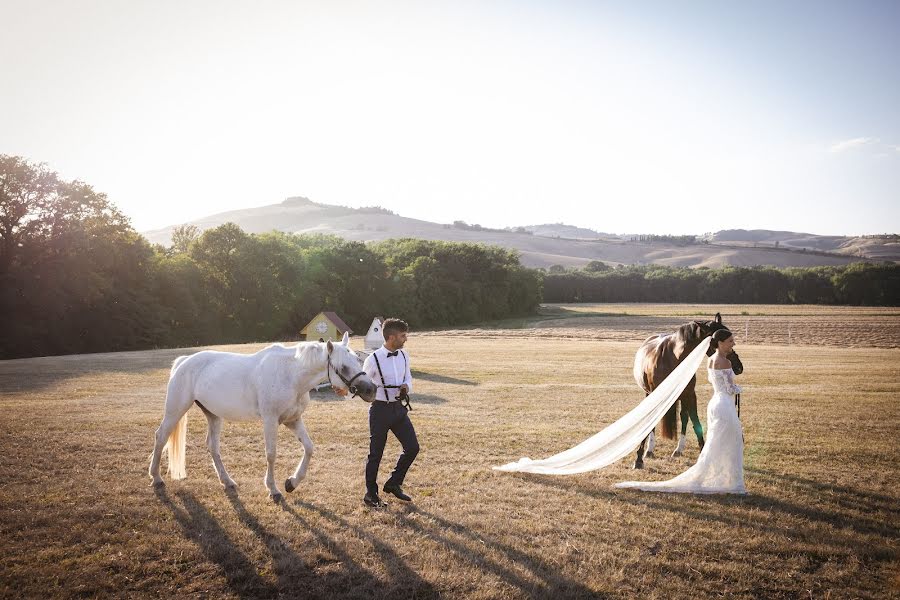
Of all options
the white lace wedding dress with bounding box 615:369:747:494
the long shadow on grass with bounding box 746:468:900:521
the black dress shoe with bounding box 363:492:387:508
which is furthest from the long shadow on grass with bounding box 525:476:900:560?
the black dress shoe with bounding box 363:492:387:508

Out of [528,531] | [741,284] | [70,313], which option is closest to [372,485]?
[528,531]

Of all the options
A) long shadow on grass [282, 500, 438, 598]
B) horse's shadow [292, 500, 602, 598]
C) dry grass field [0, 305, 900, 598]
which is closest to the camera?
long shadow on grass [282, 500, 438, 598]

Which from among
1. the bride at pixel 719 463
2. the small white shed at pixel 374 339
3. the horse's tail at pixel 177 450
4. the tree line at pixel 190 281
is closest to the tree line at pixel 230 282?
the tree line at pixel 190 281

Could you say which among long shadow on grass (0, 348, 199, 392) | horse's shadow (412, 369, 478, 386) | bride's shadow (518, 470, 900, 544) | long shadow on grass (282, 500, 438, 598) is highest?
long shadow on grass (282, 500, 438, 598)

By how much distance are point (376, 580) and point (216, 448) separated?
13.2 ft

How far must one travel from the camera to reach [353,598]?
16.3ft

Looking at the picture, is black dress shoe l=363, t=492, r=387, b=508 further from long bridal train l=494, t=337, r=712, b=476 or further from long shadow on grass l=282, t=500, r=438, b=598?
long bridal train l=494, t=337, r=712, b=476

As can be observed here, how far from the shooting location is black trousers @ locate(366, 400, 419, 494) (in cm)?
714

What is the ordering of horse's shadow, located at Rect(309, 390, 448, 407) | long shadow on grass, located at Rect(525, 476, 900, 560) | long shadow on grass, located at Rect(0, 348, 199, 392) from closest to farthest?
long shadow on grass, located at Rect(525, 476, 900, 560) → horse's shadow, located at Rect(309, 390, 448, 407) → long shadow on grass, located at Rect(0, 348, 199, 392)

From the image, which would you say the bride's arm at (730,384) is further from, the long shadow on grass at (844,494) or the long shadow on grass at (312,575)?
the long shadow on grass at (312,575)

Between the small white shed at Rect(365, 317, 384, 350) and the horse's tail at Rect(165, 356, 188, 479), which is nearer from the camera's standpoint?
the horse's tail at Rect(165, 356, 188, 479)

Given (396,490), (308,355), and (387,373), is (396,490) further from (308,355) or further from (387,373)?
(308,355)

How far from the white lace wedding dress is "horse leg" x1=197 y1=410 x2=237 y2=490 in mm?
6168

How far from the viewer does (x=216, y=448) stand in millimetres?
8102
